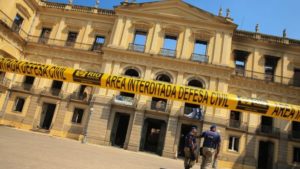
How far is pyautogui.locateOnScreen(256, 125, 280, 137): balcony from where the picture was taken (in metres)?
22.6

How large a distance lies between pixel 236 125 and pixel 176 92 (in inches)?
637

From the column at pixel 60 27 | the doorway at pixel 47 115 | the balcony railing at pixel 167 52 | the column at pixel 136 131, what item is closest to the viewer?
the column at pixel 136 131

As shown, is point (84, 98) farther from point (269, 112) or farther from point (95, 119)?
point (269, 112)

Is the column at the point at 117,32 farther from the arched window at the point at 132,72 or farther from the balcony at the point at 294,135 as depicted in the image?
the balcony at the point at 294,135

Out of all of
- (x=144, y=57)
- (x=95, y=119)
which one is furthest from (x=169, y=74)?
(x=95, y=119)

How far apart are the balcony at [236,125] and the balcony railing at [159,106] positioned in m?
5.54

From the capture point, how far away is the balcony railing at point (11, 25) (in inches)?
889

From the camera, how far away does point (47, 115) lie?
25.4 meters

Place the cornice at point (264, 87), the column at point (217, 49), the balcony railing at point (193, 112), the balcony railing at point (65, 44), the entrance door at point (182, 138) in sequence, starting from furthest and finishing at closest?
the balcony railing at point (65, 44) < the cornice at point (264, 87) < the column at point (217, 49) < the entrance door at point (182, 138) < the balcony railing at point (193, 112)

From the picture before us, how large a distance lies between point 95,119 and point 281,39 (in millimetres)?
18337

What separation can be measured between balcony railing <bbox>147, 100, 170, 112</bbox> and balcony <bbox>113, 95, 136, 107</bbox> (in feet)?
4.32

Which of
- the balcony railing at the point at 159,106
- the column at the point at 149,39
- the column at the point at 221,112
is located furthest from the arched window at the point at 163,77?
the column at the point at 221,112

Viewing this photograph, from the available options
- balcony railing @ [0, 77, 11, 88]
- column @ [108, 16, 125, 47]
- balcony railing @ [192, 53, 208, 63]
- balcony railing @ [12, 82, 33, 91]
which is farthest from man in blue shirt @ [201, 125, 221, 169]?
balcony railing @ [0, 77, 11, 88]

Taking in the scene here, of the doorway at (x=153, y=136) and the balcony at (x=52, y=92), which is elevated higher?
the balcony at (x=52, y=92)
